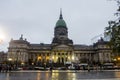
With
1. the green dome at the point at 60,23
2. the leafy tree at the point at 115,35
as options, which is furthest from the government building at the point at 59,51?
the leafy tree at the point at 115,35

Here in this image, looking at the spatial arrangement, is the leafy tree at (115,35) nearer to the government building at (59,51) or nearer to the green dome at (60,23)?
the government building at (59,51)

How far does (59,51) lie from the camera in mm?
155625

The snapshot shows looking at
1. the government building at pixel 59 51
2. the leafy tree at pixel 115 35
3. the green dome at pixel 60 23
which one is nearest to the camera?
the leafy tree at pixel 115 35

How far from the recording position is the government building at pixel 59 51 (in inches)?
6063

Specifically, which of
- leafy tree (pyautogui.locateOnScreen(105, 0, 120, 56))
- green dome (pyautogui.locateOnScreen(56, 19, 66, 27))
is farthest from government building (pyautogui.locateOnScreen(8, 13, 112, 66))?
leafy tree (pyautogui.locateOnScreen(105, 0, 120, 56))

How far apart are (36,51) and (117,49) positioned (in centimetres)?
15167

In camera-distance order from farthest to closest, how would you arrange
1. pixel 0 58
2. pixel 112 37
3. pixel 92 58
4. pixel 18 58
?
1. pixel 0 58
2. pixel 92 58
3. pixel 18 58
4. pixel 112 37

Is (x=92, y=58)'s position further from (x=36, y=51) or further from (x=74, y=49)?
(x=36, y=51)

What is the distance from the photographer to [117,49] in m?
11.0

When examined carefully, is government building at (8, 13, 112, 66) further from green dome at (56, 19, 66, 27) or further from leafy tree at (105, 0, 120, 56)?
leafy tree at (105, 0, 120, 56)

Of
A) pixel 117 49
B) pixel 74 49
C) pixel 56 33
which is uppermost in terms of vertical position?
pixel 56 33

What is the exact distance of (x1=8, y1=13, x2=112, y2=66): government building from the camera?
15400cm

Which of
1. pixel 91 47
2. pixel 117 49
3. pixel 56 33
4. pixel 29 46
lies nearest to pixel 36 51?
pixel 29 46

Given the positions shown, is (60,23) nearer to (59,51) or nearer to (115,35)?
(59,51)
